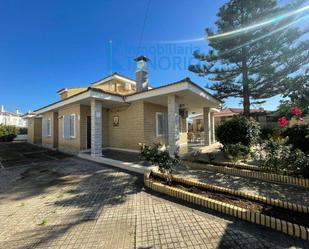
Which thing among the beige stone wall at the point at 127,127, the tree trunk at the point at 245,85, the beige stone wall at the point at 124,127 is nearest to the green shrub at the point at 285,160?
the beige stone wall at the point at 124,127

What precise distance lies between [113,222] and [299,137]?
667cm

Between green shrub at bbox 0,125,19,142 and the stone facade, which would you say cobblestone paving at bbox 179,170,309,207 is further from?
green shrub at bbox 0,125,19,142

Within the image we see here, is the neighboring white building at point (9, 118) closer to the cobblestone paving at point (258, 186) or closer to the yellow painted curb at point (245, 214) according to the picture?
the cobblestone paving at point (258, 186)

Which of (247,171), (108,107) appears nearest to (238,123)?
(247,171)

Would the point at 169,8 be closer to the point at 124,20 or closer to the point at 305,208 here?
the point at 124,20

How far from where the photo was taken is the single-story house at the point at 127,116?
26.0 ft

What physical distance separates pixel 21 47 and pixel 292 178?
16.9 meters

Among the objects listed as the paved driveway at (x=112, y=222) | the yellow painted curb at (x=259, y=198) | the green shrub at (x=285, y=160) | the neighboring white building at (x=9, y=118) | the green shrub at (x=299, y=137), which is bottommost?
the paved driveway at (x=112, y=222)

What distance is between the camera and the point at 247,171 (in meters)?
5.50

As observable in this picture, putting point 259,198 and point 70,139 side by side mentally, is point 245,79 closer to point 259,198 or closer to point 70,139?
point 259,198

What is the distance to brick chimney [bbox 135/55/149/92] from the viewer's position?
35.6ft

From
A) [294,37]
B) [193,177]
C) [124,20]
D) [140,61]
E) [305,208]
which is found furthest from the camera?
[294,37]

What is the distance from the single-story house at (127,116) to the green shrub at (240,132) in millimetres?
2023

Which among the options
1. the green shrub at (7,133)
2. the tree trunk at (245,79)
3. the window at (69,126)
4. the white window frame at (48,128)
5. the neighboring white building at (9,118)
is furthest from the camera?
the neighboring white building at (9,118)
